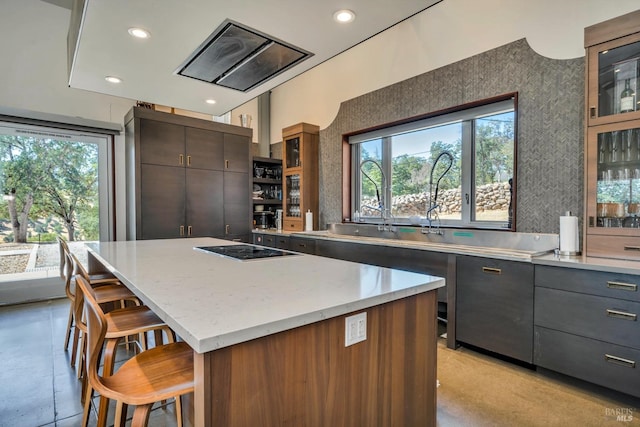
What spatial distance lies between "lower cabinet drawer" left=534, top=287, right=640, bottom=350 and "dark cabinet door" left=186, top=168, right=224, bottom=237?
3.83m

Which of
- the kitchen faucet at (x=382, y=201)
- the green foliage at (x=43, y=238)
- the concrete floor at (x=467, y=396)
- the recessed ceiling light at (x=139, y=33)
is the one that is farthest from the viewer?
the green foliage at (x=43, y=238)

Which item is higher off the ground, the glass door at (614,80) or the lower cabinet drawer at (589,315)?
the glass door at (614,80)

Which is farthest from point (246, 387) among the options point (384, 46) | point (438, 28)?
point (384, 46)

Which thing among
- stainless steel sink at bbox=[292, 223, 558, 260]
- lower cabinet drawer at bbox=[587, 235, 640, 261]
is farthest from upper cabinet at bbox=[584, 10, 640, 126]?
stainless steel sink at bbox=[292, 223, 558, 260]

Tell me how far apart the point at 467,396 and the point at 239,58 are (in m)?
2.52

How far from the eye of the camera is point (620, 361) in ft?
5.91

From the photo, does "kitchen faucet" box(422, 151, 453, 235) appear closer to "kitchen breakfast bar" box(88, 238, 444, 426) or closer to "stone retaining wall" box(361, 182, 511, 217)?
"stone retaining wall" box(361, 182, 511, 217)

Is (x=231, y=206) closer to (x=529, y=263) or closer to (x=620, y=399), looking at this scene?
(x=529, y=263)

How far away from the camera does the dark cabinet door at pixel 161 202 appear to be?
12.9ft

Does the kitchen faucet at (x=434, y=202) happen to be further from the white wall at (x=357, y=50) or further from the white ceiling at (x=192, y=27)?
the white ceiling at (x=192, y=27)

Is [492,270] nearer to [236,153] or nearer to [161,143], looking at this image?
[236,153]

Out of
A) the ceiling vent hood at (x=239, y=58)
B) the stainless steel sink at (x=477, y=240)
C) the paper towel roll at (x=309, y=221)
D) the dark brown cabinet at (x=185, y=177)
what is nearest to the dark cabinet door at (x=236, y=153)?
the dark brown cabinet at (x=185, y=177)

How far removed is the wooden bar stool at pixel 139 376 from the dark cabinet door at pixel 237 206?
353cm

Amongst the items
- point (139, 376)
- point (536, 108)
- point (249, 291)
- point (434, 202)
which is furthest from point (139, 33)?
point (536, 108)
